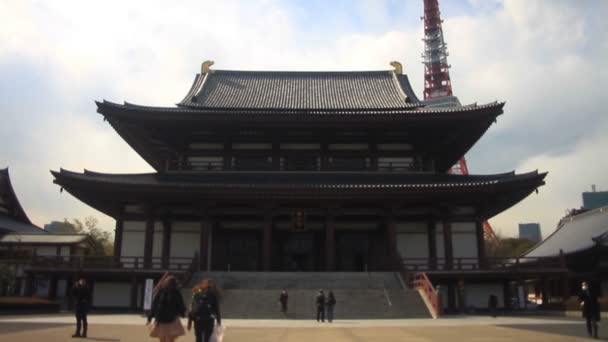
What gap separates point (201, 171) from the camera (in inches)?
1246

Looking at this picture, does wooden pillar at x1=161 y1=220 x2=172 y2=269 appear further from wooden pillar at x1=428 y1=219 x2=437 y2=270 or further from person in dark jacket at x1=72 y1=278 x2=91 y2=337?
wooden pillar at x1=428 y1=219 x2=437 y2=270

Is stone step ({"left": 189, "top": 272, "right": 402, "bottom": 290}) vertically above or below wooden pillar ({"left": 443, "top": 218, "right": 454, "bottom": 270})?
below

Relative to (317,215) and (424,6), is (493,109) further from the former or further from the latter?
(424,6)

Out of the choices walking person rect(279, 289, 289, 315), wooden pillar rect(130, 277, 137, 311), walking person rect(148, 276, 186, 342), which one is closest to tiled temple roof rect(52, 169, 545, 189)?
wooden pillar rect(130, 277, 137, 311)

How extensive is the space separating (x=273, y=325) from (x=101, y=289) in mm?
14658

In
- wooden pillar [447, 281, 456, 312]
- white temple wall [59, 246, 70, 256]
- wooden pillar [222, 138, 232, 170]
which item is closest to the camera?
wooden pillar [447, 281, 456, 312]

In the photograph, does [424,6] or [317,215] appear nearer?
[317,215]

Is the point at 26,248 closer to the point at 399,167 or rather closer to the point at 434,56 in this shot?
the point at 399,167

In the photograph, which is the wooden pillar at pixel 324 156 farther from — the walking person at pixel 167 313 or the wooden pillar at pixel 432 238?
the walking person at pixel 167 313

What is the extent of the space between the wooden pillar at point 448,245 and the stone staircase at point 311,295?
348cm

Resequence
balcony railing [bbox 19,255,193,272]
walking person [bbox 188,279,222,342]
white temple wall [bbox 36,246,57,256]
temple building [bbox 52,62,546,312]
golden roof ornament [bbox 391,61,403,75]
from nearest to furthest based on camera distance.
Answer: walking person [bbox 188,279,222,342]
balcony railing [bbox 19,255,193,272]
temple building [bbox 52,62,546,312]
golden roof ornament [bbox 391,61,403,75]
white temple wall [bbox 36,246,57,256]

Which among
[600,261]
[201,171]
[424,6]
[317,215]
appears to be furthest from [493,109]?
[424,6]

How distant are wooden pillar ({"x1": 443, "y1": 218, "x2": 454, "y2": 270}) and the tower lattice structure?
8189 centimetres

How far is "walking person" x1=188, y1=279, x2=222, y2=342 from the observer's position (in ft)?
32.7
